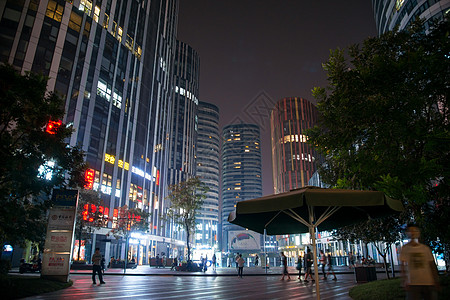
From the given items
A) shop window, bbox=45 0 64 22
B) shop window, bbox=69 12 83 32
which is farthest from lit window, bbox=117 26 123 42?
shop window, bbox=45 0 64 22

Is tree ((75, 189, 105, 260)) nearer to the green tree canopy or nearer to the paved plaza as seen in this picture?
the paved plaza

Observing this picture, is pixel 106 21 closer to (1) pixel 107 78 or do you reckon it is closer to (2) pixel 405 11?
(1) pixel 107 78

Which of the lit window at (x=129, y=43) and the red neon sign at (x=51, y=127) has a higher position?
the lit window at (x=129, y=43)

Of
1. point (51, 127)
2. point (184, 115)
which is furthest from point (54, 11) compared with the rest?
point (184, 115)

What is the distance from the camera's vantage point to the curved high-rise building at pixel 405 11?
35728 mm

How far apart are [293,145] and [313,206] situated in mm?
178128

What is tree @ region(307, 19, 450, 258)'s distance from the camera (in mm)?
8045

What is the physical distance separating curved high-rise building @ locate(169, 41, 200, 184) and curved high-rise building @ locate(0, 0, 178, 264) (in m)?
44.2

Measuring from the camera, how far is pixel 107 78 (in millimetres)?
50688

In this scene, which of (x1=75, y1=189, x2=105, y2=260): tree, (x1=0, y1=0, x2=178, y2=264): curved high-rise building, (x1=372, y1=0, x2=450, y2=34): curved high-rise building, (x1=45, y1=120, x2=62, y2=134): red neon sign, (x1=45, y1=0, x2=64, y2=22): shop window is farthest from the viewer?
(x1=45, y1=0, x2=64, y2=22): shop window

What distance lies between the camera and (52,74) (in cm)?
4141

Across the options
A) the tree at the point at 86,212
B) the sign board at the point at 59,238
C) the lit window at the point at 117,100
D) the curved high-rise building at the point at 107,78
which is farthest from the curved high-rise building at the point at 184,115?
the sign board at the point at 59,238

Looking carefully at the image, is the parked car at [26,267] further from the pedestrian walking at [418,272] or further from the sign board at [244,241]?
the sign board at [244,241]

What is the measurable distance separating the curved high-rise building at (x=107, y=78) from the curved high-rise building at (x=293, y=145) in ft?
384
